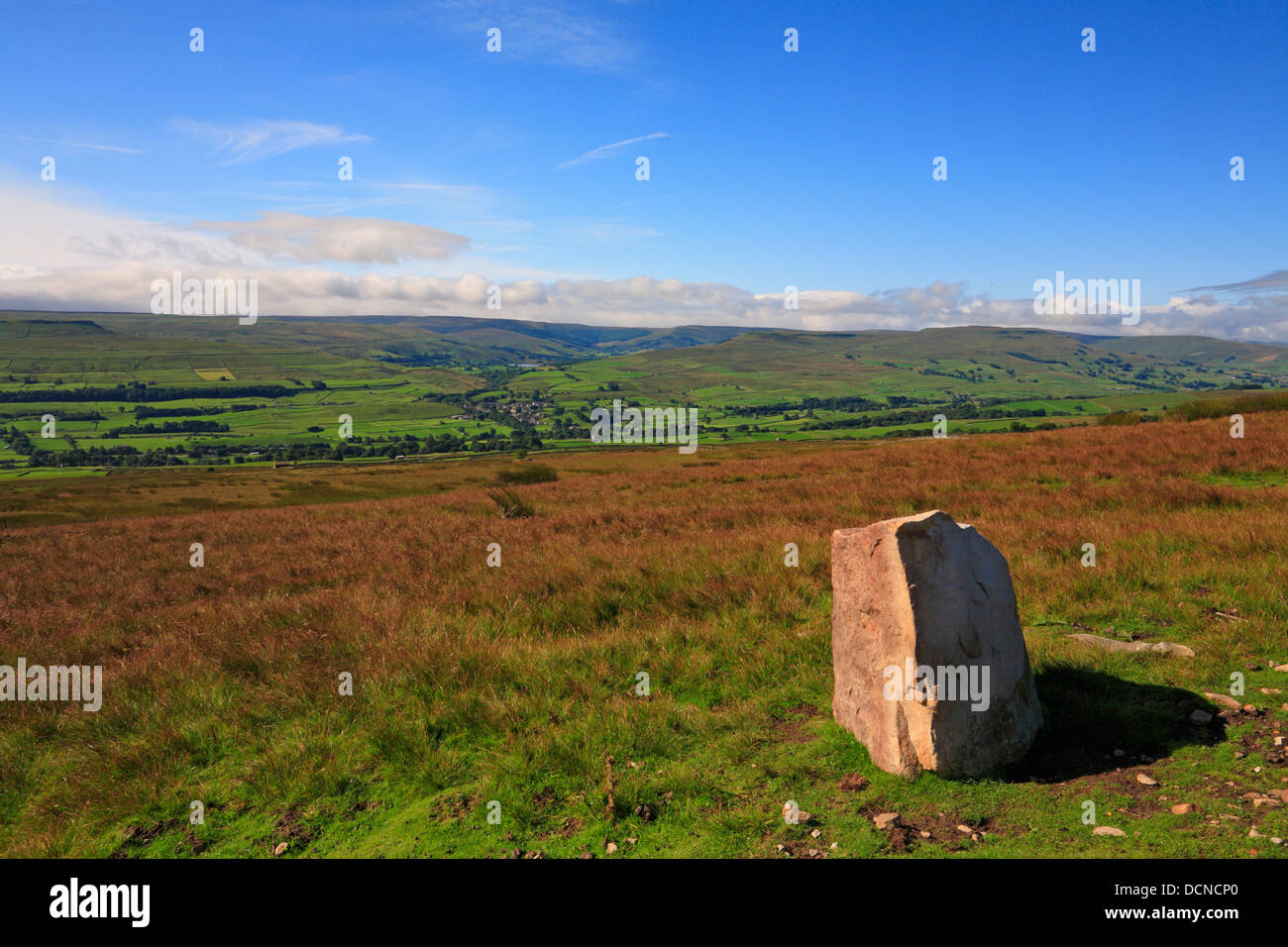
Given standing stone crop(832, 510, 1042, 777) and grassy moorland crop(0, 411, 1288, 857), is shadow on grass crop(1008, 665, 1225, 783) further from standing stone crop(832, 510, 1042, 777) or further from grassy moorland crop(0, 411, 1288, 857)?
standing stone crop(832, 510, 1042, 777)

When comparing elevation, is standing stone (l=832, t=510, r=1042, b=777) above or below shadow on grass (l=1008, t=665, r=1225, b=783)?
above

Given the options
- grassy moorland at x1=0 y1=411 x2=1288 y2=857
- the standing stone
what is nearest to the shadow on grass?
grassy moorland at x1=0 y1=411 x2=1288 y2=857

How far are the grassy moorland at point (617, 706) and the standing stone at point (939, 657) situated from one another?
0.24 meters

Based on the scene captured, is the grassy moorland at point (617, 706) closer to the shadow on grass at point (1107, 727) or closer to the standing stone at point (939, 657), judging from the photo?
the shadow on grass at point (1107, 727)

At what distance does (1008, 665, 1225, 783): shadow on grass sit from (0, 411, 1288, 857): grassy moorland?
0.02 metres

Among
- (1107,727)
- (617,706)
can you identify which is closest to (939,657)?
(1107,727)

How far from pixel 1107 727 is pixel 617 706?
4141 mm

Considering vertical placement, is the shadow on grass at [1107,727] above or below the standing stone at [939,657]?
below

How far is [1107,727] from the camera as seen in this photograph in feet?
16.9

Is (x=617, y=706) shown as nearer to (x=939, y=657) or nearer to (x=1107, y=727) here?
(x=939, y=657)

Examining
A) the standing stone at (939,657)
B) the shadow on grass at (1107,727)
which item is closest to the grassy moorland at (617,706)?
the shadow on grass at (1107,727)

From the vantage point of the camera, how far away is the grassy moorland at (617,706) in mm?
4410

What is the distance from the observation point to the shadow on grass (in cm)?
485
